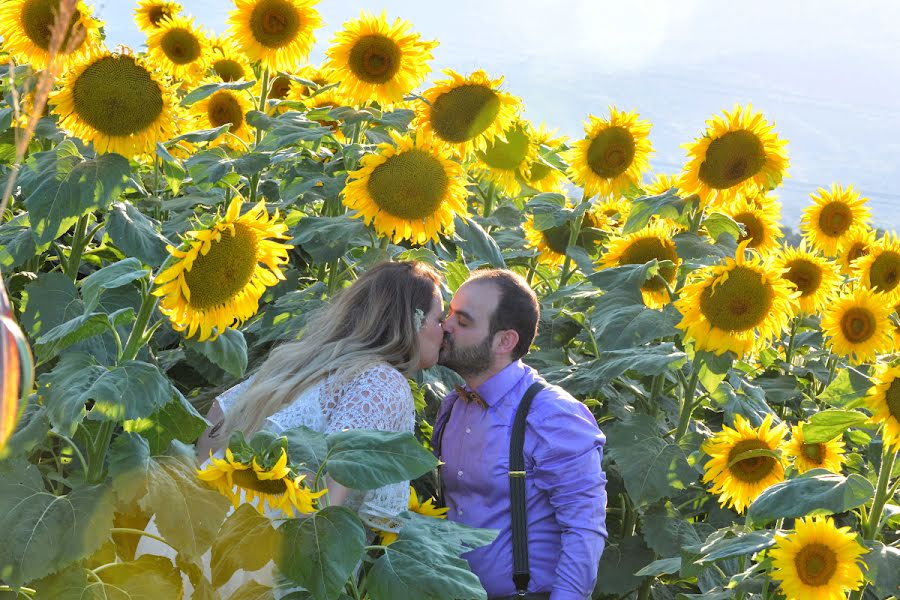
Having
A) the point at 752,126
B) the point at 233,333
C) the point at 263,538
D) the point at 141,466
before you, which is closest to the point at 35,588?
the point at 141,466

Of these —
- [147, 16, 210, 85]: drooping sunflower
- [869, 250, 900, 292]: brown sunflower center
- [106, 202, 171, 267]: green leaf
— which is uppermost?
[869, 250, 900, 292]: brown sunflower center

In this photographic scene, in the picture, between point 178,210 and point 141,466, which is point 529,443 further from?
point 178,210

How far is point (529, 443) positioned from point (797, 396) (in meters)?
2.32

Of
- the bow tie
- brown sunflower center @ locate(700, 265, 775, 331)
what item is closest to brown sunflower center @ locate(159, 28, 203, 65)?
the bow tie

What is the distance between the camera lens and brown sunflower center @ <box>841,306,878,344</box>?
4.45 m

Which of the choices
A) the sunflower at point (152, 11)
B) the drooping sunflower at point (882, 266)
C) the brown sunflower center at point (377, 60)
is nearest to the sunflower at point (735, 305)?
the brown sunflower center at point (377, 60)

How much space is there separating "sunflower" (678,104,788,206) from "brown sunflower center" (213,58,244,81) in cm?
251

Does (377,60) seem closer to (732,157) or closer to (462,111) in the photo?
(462,111)

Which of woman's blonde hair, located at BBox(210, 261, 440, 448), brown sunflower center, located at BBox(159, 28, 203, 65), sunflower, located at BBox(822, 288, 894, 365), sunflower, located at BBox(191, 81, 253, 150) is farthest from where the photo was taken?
brown sunflower center, located at BBox(159, 28, 203, 65)

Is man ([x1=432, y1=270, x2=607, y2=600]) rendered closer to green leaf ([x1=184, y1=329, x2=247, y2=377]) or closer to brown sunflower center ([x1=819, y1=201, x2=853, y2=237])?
green leaf ([x1=184, y1=329, x2=247, y2=377])

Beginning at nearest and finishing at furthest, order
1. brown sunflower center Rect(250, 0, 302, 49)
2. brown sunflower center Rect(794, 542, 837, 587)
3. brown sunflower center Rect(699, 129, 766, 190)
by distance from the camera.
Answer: brown sunflower center Rect(794, 542, 837, 587) < brown sunflower center Rect(699, 129, 766, 190) < brown sunflower center Rect(250, 0, 302, 49)

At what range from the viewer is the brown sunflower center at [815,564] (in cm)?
287

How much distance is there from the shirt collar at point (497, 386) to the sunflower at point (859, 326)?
1.73 metres

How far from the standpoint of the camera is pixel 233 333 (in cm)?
236
